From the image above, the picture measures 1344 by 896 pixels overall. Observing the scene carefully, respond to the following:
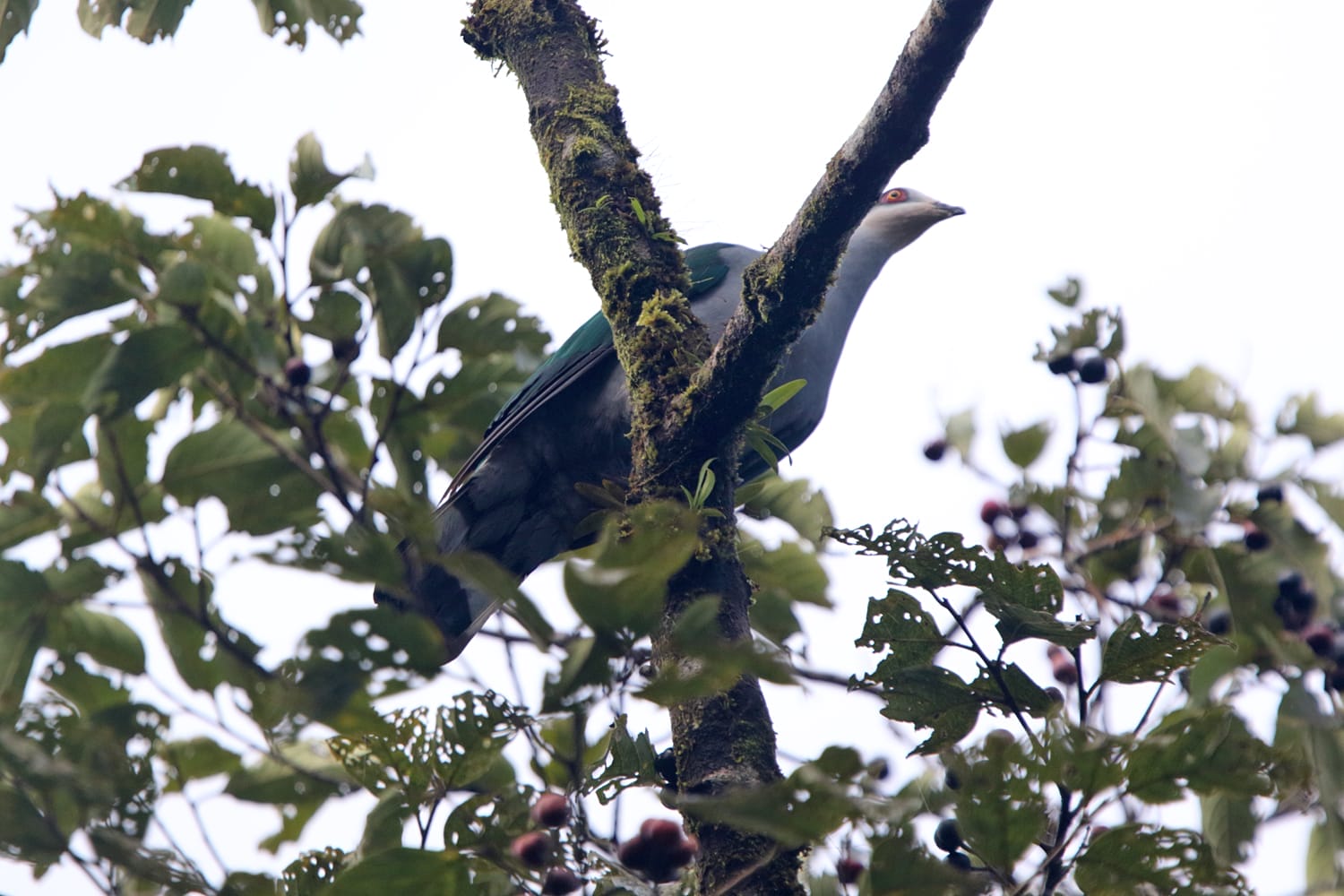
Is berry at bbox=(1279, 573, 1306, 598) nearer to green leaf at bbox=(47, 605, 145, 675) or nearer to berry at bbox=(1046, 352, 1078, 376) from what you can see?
berry at bbox=(1046, 352, 1078, 376)

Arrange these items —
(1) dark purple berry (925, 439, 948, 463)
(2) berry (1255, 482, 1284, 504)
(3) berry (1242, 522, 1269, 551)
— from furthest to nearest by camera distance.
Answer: (1) dark purple berry (925, 439, 948, 463)
(2) berry (1255, 482, 1284, 504)
(3) berry (1242, 522, 1269, 551)

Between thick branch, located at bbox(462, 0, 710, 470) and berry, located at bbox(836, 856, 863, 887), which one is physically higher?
thick branch, located at bbox(462, 0, 710, 470)

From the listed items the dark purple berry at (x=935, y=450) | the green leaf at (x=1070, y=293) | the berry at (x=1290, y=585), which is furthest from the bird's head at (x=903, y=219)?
the berry at (x=1290, y=585)

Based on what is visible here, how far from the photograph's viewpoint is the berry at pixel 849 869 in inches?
75.1

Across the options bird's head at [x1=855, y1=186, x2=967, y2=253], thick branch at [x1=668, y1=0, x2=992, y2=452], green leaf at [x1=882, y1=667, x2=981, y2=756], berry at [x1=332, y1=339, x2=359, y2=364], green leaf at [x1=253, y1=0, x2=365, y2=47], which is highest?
bird's head at [x1=855, y1=186, x2=967, y2=253]

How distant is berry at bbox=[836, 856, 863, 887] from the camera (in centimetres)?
191

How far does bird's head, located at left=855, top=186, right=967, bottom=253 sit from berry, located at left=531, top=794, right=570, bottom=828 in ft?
10.3

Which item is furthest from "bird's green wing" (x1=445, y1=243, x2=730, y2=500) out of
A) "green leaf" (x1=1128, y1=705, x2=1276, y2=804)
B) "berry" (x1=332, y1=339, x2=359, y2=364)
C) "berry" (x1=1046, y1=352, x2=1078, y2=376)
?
"green leaf" (x1=1128, y1=705, x2=1276, y2=804)

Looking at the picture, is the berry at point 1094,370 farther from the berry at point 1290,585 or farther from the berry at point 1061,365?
the berry at point 1290,585

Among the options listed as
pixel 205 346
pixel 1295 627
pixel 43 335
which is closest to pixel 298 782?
pixel 205 346

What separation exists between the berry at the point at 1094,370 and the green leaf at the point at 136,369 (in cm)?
202

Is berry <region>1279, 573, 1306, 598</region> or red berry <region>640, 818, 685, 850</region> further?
berry <region>1279, 573, 1306, 598</region>

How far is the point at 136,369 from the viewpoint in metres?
1.61

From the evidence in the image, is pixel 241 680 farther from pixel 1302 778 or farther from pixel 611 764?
pixel 1302 778
